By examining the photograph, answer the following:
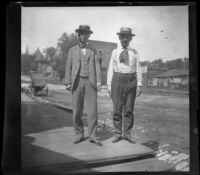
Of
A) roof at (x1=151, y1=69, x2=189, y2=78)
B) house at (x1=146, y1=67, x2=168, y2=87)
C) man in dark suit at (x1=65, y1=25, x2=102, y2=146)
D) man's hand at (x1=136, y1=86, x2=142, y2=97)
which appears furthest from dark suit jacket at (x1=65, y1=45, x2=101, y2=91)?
roof at (x1=151, y1=69, x2=189, y2=78)

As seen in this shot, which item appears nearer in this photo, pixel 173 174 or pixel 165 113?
pixel 173 174

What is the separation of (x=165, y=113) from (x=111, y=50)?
137 centimetres

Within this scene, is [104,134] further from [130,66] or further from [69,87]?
[130,66]

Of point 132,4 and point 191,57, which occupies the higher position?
point 132,4

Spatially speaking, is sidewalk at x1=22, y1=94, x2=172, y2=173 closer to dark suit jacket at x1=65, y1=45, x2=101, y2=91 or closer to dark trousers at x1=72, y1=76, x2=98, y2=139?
dark trousers at x1=72, y1=76, x2=98, y2=139

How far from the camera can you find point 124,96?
13.7ft

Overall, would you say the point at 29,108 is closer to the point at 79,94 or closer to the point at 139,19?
the point at 79,94

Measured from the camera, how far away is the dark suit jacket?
4.08m

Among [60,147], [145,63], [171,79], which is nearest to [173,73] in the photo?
[171,79]

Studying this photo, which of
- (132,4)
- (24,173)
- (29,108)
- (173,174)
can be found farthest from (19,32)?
(173,174)

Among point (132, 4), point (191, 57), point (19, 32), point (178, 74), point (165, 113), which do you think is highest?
point (132, 4)

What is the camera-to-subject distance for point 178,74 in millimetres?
4238

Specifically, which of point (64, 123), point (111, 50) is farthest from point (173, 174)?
point (111, 50)

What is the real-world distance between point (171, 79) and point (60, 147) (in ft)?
7.06
